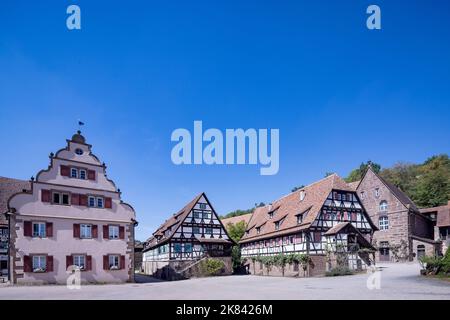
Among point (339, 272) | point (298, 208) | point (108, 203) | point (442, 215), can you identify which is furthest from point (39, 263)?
point (442, 215)

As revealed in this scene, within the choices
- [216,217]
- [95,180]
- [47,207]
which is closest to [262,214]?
[216,217]

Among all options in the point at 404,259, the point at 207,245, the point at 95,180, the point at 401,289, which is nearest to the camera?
the point at 401,289

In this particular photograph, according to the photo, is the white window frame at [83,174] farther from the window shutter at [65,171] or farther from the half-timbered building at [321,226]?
the half-timbered building at [321,226]

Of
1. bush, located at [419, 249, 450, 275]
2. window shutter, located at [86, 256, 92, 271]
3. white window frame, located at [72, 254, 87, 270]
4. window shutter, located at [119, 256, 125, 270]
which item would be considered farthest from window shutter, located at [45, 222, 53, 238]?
bush, located at [419, 249, 450, 275]

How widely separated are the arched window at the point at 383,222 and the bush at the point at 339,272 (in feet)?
62.1

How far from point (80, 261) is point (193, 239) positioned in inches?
563

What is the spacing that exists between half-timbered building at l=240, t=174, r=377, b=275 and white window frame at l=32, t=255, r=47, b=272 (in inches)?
839

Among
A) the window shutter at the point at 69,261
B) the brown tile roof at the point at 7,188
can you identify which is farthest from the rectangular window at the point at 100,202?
the brown tile roof at the point at 7,188

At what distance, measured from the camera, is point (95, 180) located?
103ft

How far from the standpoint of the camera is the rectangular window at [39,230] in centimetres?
2747

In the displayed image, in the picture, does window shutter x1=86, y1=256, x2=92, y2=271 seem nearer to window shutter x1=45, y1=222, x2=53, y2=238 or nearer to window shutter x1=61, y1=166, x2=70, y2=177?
window shutter x1=45, y1=222, x2=53, y2=238

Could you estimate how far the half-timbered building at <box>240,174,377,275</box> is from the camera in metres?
35.6
